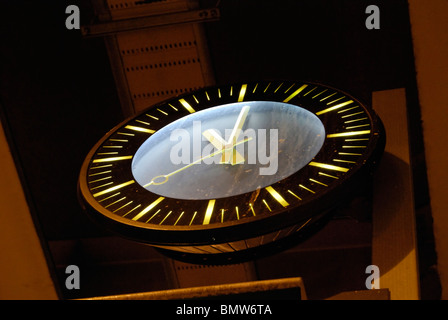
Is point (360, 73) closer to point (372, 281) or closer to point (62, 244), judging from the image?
point (372, 281)

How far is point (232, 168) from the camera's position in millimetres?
1194

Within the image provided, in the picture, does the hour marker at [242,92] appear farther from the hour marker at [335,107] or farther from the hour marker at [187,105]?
the hour marker at [335,107]

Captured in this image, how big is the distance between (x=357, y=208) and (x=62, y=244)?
1.79 meters

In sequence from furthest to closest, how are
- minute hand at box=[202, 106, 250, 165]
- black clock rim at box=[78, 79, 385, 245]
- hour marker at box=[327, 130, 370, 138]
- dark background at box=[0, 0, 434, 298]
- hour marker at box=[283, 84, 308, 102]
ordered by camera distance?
dark background at box=[0, 0, 434, 298], hour marker at box=[283, 84, 308, 102], minute hand at box=[202, 106, 250, 165], hour marker at box=[327, 130, 370, 138], black clock rim at box=[78, 79, 385, 245]

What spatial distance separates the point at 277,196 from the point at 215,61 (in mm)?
1349

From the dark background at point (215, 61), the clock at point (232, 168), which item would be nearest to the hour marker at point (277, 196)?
the clock at point (232, 168)

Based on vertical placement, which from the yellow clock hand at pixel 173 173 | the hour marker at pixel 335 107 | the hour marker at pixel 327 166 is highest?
the hour marker at pixel 335 107

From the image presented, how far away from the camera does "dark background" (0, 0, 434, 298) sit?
2.14 m

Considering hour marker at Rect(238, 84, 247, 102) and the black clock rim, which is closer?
the black clock rim

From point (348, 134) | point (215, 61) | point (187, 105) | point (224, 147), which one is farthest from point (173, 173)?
point (215, 61)

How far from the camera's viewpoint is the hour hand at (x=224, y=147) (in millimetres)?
1222

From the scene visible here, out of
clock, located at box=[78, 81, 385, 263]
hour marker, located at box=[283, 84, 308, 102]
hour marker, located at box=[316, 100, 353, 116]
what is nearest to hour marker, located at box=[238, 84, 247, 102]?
clock, located at box=[78, 81, 385, 263]

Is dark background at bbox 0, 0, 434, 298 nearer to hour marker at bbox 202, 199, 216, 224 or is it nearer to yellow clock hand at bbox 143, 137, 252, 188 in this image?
yellow clock hand at bbox 143, 137, 252, 188
